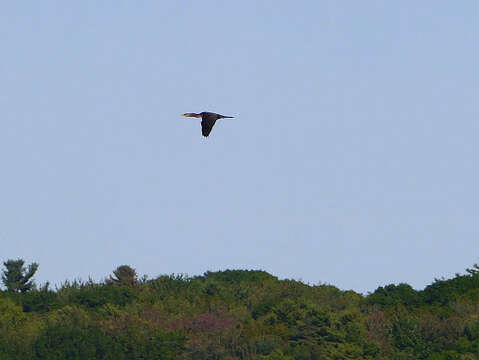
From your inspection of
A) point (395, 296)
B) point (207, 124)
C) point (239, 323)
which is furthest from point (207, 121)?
point (395, 296)

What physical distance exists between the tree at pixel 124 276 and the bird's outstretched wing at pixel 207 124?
4509 inches

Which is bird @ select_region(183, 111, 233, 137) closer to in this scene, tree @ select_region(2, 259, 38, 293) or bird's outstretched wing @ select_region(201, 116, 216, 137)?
bird's outstretched wing @ select_region(201, 116, 216, 137)

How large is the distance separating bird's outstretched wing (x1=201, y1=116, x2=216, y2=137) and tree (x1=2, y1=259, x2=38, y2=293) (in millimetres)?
117488

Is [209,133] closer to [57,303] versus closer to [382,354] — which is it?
[382,354]

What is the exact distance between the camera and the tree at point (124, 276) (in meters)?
167

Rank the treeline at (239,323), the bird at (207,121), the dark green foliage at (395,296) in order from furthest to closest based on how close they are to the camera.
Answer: the dark green foliage at (395,296) < the treeline at (239,323) < the bird at (207,121)

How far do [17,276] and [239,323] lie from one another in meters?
52.4

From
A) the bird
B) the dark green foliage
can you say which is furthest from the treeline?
the bird

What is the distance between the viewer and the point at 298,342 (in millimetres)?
113188

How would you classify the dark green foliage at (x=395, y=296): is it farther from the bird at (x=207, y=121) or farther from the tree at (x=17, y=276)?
the bird at (x=207, y=121)

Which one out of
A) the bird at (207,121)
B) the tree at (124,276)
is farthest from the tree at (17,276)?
the bird at (207,121)

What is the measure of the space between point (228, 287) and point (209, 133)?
10927cm

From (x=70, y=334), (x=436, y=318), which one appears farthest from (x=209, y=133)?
(x=436, y=318)

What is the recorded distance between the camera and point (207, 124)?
52.2m
